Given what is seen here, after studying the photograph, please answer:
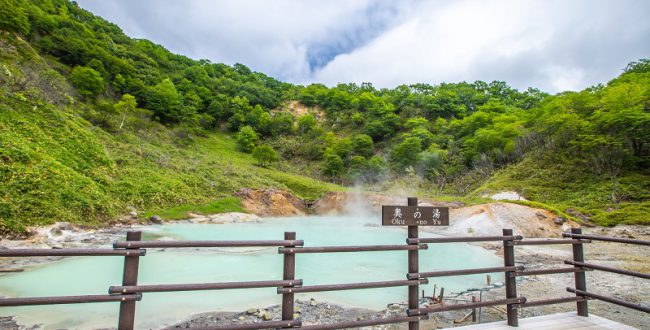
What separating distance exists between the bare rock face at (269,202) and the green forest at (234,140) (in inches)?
54.9

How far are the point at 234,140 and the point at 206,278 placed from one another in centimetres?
Answer: 4537

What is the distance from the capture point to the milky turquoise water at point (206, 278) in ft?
17.1

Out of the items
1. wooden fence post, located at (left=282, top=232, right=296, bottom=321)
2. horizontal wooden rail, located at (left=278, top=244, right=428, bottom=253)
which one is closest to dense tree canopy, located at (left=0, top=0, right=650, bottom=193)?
horizontal wooden rail, located at (left=278, top=244, right=428, bottom=253)

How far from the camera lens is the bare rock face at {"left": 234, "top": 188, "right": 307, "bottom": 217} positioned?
2494cm

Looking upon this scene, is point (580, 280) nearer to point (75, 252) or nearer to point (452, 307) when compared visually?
point (452, 307)

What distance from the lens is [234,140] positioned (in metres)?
50.9

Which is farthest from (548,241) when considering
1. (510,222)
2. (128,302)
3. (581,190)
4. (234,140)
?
(234,140)

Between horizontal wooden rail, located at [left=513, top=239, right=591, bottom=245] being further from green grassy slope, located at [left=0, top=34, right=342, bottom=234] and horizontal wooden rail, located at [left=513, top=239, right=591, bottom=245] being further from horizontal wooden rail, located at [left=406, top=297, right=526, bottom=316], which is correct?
green grassy slope, located at [left=0, top=34, right=342, bottom=234]

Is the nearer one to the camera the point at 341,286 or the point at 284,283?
the point at 284,283

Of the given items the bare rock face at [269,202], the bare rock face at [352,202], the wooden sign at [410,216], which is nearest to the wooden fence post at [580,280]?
the wooden sign at [410,216]

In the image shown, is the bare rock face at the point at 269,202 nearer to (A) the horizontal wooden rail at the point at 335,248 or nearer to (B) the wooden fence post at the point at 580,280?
(A) the horizontal wooden rail at the point at 335,248

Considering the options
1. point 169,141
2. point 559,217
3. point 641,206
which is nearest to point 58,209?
point 559,217

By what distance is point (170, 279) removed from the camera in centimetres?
755

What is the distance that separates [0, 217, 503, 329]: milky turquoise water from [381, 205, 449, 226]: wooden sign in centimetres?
343
